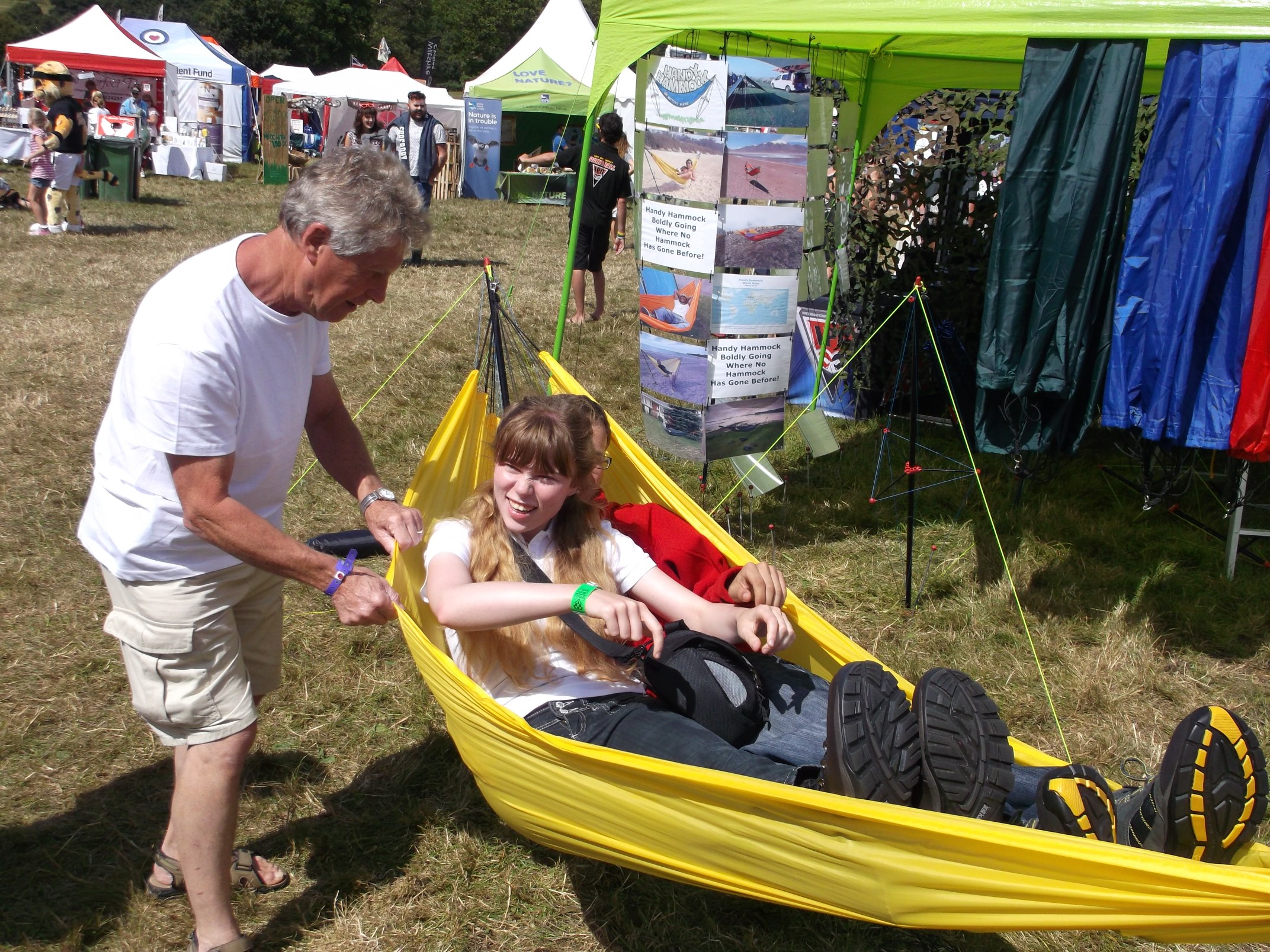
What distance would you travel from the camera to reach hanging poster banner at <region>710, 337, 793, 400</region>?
386 cm

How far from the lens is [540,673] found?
2170 millimetres

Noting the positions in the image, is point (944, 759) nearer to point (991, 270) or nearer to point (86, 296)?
point (991, 270)

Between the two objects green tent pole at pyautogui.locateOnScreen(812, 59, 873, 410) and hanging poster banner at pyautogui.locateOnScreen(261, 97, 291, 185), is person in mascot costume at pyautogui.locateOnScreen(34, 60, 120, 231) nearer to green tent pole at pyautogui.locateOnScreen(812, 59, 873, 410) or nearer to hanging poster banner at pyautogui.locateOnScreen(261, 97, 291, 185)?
hanging poster banner at pyautogui.locateOnScreen(261, 97, 291, 185)

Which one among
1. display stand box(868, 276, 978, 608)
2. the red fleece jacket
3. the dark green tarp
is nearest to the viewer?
the red fleece jacket

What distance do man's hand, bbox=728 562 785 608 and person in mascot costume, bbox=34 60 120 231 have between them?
31.6 feet

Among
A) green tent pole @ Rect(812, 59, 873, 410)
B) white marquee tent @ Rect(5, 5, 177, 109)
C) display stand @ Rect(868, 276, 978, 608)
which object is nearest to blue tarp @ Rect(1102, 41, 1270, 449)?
display stand @ Rect(868, 276, 978, 608)

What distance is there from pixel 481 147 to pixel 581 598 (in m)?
15.4

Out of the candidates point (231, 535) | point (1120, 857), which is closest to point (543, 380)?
point (231, 535)

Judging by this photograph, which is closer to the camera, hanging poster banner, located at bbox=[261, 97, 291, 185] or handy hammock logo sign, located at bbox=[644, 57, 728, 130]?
handy hammock logo sign, located at bbox=[644, 57, 728, 130]

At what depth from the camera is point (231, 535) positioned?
169 centimetres

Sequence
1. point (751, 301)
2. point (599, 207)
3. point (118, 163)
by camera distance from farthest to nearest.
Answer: point (118, 163) < point (599, 207) < point (751, 301)

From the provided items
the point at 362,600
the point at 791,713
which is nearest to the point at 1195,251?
the point at 791,713

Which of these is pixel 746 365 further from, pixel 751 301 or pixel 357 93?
pixel 357 93

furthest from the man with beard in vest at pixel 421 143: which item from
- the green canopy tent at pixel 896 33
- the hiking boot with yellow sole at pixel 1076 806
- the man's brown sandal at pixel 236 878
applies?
the hiking boot with yellow sole at pixel 1076 806
